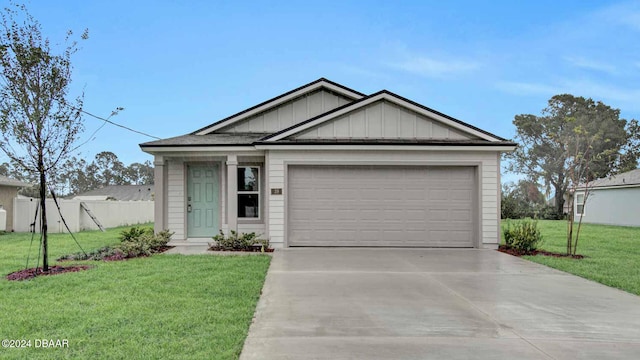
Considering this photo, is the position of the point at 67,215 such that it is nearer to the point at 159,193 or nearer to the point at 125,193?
the point at 159,193

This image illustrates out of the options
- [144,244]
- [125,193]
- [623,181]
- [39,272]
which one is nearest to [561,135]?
[623,181]

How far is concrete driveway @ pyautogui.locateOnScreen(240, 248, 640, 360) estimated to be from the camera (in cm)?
379

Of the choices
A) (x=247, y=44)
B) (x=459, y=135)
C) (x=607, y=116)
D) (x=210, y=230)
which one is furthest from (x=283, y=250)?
(x=607, y=116)

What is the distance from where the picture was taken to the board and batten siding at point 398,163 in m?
10.6

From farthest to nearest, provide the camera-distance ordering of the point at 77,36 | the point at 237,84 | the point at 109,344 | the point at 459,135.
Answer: the point at 237,84 < the point at 459,135 < the point at 77,36 < the point at 109,344

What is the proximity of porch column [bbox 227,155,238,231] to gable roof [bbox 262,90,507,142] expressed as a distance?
4.02 feet

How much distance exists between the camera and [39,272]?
715 cm

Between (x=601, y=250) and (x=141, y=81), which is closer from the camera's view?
(x=601, y=250)

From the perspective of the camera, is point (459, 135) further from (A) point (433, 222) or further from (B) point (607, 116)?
(B) point (607, 116)

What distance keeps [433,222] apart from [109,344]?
8582 mm

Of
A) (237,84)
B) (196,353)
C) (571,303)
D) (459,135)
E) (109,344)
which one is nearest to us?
(196,353)

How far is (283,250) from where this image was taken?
10227mm

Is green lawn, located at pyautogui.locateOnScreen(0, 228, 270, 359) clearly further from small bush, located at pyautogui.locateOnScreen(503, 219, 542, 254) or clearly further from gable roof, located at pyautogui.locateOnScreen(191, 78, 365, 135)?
small bush, located at pyautogui.locateOnScreen(503, 219, 542, 254)

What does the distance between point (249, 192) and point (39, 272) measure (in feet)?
18.2
